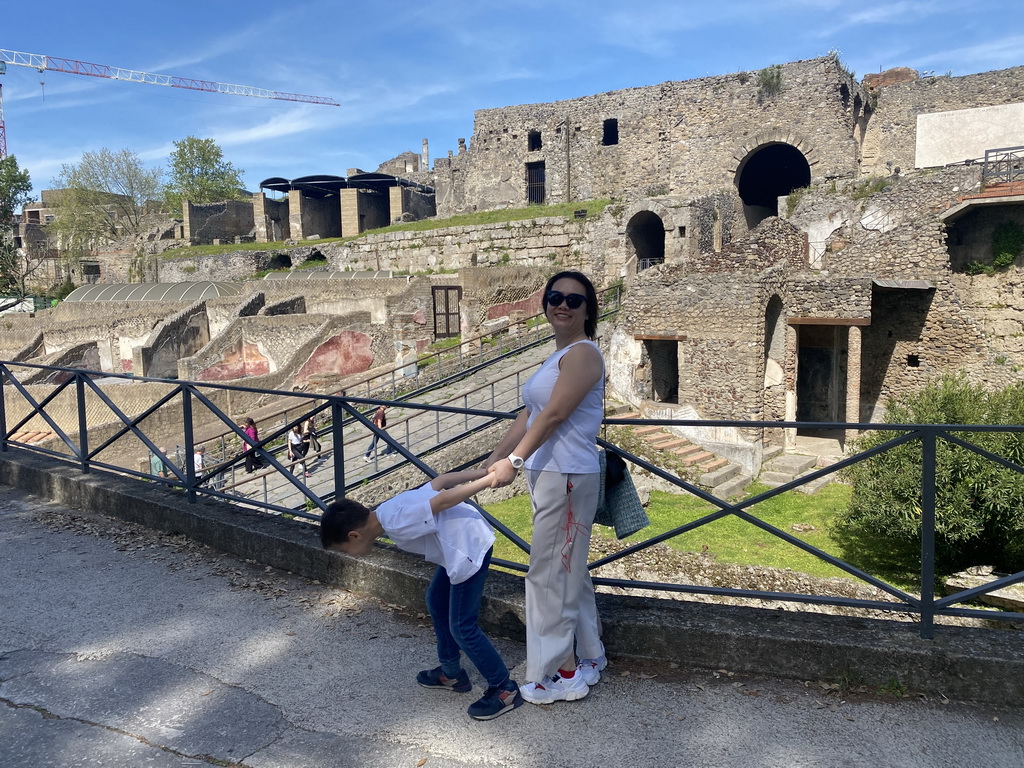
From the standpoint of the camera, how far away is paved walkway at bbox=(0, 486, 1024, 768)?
2.49m

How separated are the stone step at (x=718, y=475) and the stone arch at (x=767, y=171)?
1309cm

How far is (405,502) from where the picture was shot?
2678mm

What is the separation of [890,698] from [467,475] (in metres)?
1.82

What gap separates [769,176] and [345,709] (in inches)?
1203

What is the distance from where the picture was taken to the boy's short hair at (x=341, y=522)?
271 cm

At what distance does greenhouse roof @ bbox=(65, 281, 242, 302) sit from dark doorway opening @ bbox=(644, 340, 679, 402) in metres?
16.9

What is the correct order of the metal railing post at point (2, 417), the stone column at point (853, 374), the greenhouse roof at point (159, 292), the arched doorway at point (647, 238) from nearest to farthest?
1. the metal railing post at point (2, 417)
2. the stone column at point (853, 374)
3. the arched doorway at point (647, 238)
4. the greenhouse roof at point (159, 292)

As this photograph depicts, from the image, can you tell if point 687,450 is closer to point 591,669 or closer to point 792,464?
point 792,464

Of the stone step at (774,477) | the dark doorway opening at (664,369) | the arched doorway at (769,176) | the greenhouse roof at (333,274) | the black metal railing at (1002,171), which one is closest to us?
the stone step at (774,477)

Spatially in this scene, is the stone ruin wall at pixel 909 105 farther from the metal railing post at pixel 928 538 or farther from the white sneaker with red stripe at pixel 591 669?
the white sneaker with red stripe at pixel 591 669

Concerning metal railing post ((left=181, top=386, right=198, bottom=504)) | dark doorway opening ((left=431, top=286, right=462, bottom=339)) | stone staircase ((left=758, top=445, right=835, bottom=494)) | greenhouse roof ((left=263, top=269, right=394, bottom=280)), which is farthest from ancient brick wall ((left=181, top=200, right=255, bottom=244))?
metal railing post ((left=181, top=386, right=198, bottom=504))

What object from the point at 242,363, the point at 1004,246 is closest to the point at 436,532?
the point at 1004,246

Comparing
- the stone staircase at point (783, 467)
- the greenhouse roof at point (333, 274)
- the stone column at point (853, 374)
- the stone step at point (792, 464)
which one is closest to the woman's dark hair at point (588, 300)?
the stone staircase at point (783, 467)

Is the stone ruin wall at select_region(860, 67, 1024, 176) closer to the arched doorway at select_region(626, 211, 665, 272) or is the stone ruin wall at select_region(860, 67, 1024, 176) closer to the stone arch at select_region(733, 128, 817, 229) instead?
the stone arch at select_region(733, 128, 817, 229)
